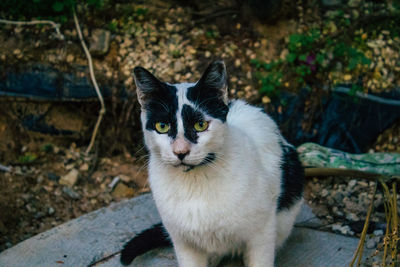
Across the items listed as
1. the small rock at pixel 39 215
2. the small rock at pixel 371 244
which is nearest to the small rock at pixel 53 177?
the small rock at pixel 39 215

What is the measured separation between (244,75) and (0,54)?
2279 mm

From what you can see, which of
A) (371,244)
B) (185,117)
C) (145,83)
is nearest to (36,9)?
(145,83)

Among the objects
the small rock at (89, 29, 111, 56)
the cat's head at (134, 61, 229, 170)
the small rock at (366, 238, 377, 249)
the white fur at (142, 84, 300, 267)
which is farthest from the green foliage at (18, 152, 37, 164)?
the small rock at (366, 238, 377, 249)

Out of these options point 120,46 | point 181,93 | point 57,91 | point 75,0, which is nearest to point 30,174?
point 57,91

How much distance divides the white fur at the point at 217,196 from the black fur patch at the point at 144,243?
1.07ft

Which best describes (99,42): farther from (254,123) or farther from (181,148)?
(181,148)

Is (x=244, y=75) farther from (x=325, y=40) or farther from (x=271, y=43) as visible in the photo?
(x=325, y=40)

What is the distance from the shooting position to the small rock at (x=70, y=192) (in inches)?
140

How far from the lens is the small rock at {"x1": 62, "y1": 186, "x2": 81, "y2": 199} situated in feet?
11.7

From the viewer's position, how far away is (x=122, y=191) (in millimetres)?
3711

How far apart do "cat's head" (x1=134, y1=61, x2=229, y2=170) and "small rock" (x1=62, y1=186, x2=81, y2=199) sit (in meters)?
1.96

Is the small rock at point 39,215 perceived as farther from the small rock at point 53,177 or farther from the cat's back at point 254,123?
the cat's back at point 254,123

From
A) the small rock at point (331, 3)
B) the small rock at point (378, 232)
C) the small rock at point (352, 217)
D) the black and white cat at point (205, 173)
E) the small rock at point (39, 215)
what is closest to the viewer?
the black and white cat at point (205, 173)

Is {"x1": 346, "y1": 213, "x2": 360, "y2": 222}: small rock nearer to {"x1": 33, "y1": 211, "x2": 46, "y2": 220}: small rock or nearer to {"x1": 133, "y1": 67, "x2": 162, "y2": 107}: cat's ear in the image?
{"x1": 133, "y1": 67, "x2": 162, "y2": 107}: cat's ear
